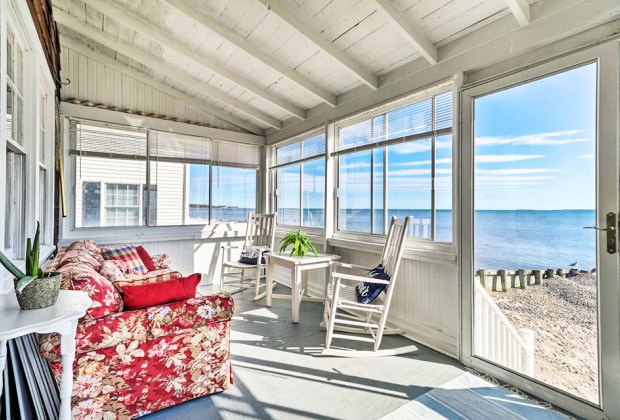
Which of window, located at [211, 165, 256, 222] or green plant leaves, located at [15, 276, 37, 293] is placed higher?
window, located at [211, 165, 256, 222]

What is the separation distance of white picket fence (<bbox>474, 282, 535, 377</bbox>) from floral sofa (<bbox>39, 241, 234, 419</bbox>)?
1.88 m

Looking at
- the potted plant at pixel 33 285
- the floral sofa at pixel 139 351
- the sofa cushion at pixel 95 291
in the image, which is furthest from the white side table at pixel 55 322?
the floral sofa at pixel 139 351

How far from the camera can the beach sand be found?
1.87m

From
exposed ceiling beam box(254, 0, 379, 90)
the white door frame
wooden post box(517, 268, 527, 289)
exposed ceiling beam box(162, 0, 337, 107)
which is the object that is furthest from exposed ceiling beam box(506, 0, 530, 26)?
exposed ceiling beam box(162, 0, 337, 107)

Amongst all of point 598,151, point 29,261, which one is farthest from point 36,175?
point 598,151

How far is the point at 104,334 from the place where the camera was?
1.61 metres

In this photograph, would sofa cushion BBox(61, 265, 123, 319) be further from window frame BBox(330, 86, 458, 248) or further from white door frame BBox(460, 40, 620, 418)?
white door frame BBox(460, 40, 620, 418)

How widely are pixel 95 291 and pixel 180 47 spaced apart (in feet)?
8.88

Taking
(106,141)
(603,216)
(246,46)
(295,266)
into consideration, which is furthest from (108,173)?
(603,216)

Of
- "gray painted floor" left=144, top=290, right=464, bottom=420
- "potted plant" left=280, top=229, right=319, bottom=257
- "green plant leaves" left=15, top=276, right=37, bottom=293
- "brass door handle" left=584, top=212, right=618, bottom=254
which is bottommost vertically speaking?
"gray painted floor" left=144, top=290, right=464, bottom=420

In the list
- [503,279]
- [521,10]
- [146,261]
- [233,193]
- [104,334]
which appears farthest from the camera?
[233,193]

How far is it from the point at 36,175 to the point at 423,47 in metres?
3.08

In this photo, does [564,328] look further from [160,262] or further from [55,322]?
[160,262]

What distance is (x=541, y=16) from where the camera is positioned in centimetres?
198
